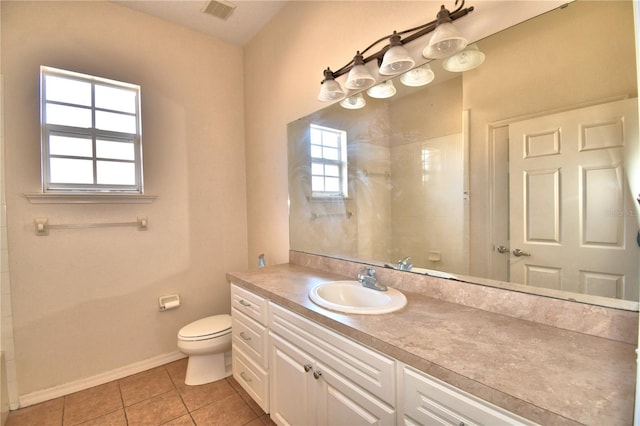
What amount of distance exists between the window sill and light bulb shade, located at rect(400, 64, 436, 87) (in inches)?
79.6

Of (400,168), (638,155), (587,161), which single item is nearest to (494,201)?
(587,161)

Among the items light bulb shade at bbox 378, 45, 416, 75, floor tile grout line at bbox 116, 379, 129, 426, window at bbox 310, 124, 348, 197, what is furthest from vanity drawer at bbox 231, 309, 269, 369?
light bulb shade at bbox 378, 45, 416, 75

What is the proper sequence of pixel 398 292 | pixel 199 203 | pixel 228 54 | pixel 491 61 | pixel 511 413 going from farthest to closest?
1. pixel 228 54
2. pixel 199 203
3. pixel 398 292
4. pixel 491 61
5. pixel 511 413

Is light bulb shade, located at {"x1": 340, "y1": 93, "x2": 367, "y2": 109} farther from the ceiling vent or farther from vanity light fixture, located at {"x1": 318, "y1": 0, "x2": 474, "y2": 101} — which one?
the ceiling vent

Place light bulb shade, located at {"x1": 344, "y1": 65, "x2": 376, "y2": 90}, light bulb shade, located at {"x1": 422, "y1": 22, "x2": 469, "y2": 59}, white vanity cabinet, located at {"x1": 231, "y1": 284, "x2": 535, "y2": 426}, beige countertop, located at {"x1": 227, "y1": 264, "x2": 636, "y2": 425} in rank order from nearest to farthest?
beige countertop, located at {"x1": 227, "y1": 264, "x2": 636, "y2": 425} < white vanity cabinet, located at {"x1": 231, "y1": 284, "x2": 535, "y2": 426} < light bulb shade, located at {"x1": 422, "y1": 22, "x2": 469, "y2": 59} < light bulb shade, located at {"x1": 344, "y1": 65, "x2": 376, "y2": 90}

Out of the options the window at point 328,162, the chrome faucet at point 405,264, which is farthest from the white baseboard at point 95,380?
the chrome faucet at point 405,264

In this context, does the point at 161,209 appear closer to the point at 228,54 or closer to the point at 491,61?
the point at 228,54

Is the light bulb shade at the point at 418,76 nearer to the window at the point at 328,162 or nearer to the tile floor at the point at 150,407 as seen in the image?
the window at the point at 328,162

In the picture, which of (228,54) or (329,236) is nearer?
(329,236)

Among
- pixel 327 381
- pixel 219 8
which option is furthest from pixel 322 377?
pixel 219 8

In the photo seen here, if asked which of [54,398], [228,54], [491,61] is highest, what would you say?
[228,54]

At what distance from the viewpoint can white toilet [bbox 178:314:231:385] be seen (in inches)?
77.0

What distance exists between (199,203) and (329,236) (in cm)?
126

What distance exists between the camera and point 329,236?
2.05 meters
